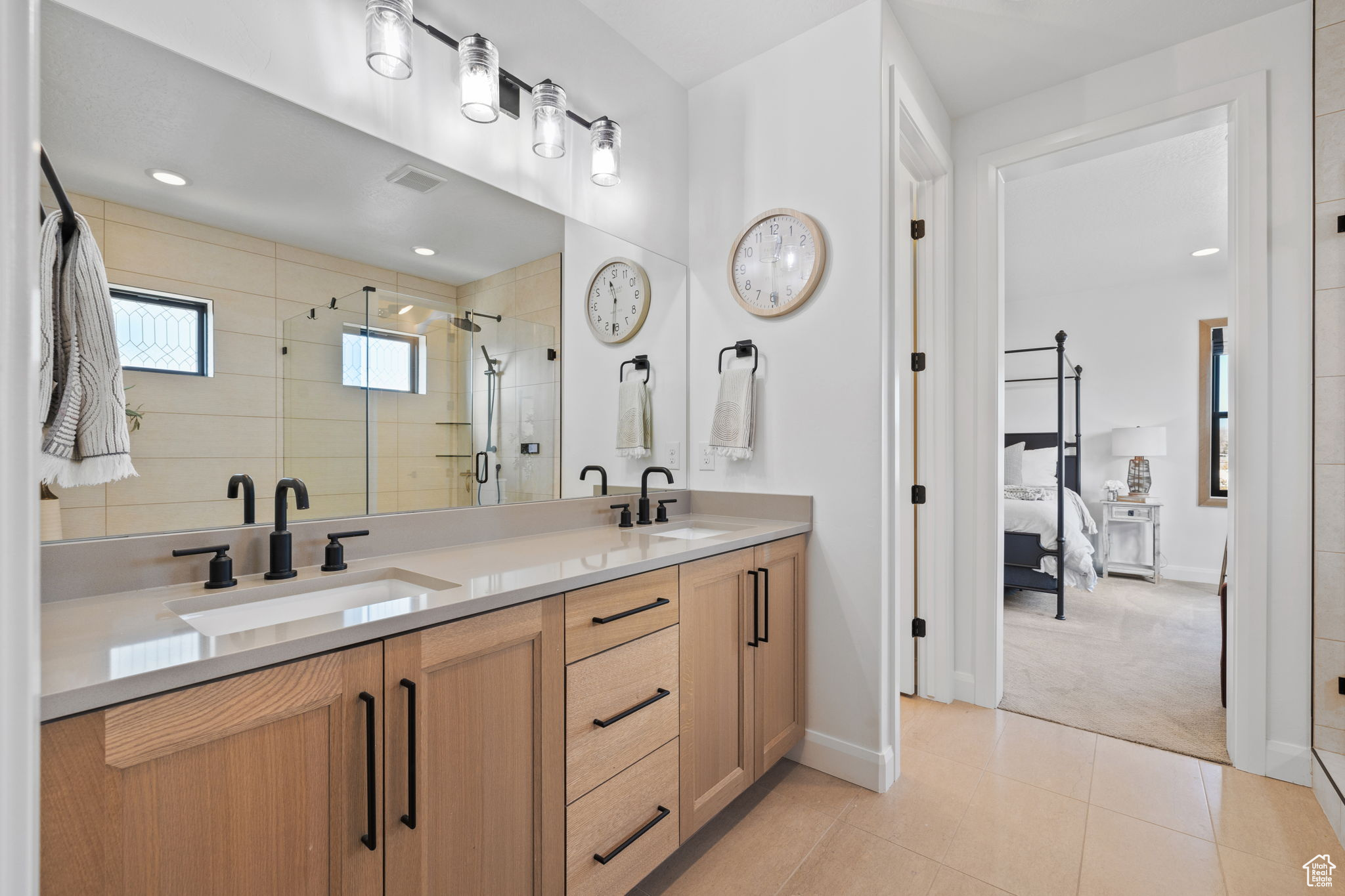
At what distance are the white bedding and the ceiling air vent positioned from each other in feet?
13.2

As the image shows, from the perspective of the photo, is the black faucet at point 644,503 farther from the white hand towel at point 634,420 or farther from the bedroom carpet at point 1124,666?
the bedroom carpet at point 1124,666

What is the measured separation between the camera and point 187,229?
1.22 meters

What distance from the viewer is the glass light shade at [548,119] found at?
1814 mm

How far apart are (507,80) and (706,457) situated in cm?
144

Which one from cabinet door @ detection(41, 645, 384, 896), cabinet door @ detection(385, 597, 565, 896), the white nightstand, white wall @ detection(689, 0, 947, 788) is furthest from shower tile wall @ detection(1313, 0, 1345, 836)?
the white nightstand

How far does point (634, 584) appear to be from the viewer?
4.55 feet

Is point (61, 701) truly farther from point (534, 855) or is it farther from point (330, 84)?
point (330, 84)

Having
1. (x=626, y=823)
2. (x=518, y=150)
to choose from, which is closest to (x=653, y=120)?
(x=518, y=150)

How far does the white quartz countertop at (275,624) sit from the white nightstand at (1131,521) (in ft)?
16.3

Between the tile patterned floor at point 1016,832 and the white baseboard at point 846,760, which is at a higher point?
the white baseboard at point 846,760

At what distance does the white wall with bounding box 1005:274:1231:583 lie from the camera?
4.98 meters

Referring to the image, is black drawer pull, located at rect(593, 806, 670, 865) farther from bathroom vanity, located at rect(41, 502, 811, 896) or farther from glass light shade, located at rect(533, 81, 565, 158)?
glass light shade, located at rect(533, 81, 565, 158)

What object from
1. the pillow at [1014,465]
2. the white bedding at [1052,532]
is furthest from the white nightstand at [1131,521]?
the white bedding at [1052,532]

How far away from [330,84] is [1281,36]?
2.96 m
